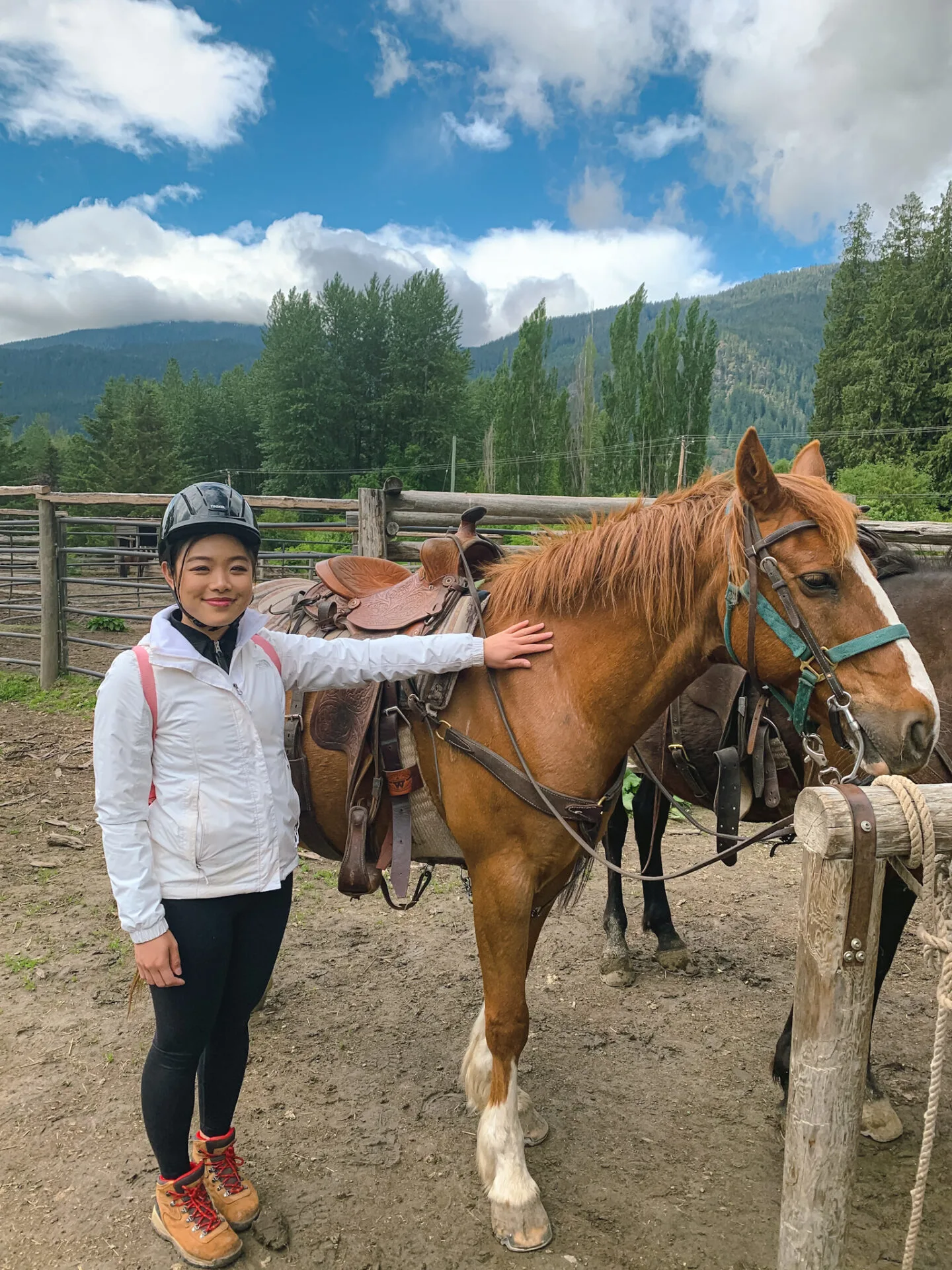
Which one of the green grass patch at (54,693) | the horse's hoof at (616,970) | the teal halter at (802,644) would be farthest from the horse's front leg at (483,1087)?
the green grass patch at (54,693)

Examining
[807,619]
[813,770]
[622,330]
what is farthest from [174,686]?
[622,330]

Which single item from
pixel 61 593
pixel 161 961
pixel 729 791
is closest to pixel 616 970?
pixel 729 791

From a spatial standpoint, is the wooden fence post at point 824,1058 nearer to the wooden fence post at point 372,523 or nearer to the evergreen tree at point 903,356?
the wooden fence post at point 372,523

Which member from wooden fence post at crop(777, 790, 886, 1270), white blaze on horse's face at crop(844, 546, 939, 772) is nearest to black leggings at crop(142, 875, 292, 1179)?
wooden fence post at crop(777, 790, 886, 1270)

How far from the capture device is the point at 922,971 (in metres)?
3.46

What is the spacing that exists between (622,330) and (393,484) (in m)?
42.8

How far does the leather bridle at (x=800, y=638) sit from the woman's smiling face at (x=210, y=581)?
1181 millimetres

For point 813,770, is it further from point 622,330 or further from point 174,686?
point 622,330

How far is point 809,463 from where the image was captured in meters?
2.16

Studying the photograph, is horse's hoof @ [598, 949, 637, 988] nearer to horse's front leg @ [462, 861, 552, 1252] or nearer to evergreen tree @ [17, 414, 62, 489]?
horse's front leg @ [462, 861, 552, 1252]

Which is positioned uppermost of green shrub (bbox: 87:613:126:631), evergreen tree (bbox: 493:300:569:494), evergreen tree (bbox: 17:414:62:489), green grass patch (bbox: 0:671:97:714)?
evergreen tree (bbox: 493:300:569:494)

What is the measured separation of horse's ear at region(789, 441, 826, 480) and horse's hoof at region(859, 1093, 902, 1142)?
6.69 feet

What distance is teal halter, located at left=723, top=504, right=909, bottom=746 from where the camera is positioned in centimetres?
163

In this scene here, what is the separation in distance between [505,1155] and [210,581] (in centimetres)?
176
